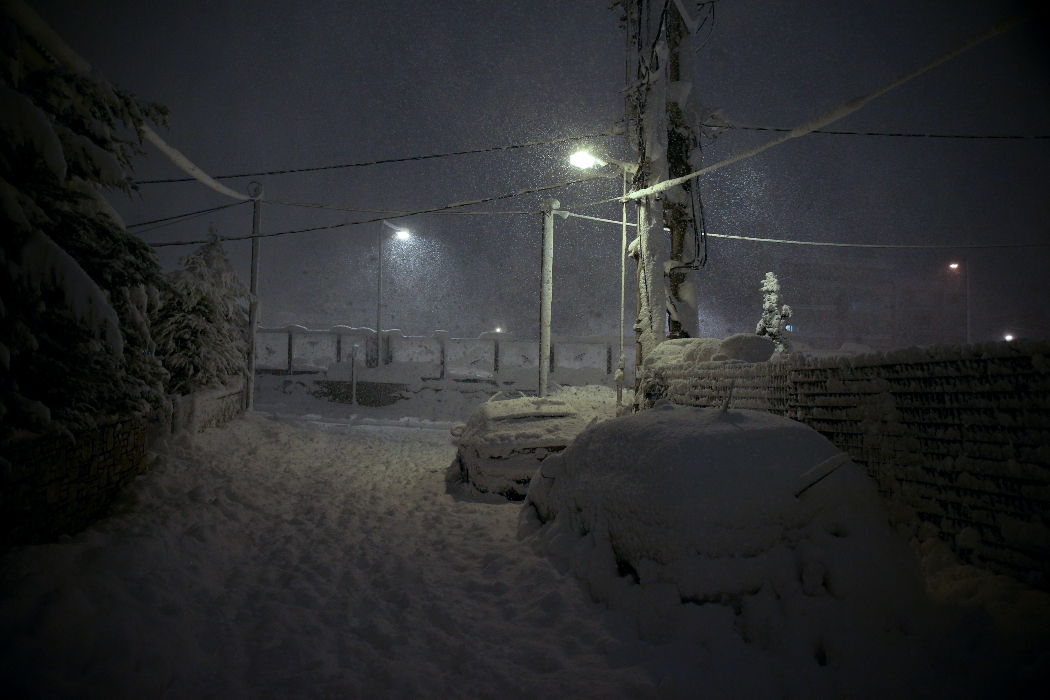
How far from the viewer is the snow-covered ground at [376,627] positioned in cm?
256

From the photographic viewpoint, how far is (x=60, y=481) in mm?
4348

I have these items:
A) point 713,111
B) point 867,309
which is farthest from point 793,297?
point 713,111

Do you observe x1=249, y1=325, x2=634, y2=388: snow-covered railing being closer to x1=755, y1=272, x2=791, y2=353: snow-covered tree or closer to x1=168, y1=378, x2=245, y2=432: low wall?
x1=755, y1=272, x2=791, y2=353: snow-covered tree

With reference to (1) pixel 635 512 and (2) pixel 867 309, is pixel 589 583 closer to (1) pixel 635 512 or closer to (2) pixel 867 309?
(1) pixel 635 512

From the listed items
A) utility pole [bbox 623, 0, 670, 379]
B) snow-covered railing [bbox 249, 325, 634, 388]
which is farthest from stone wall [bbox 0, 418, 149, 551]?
snow-covered railing [bbox 249, 325, 634, 388]

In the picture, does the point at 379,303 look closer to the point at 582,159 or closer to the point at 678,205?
the point at 582,159

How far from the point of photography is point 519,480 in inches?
264

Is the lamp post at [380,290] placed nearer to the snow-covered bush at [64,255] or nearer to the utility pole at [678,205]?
the utility pole at [678,205]

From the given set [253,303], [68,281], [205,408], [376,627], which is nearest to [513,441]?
[376,627]

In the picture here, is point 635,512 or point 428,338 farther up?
point 428,338

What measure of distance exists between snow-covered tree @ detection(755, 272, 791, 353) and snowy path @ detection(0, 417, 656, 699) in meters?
17.3

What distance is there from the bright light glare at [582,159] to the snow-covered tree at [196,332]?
8.85 metres

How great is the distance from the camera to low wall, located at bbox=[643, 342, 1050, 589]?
2918mm

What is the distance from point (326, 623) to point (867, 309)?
166 ft
